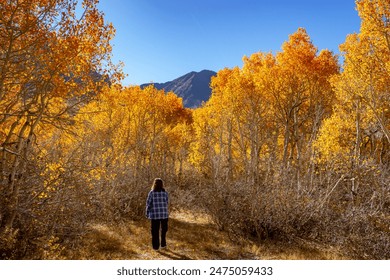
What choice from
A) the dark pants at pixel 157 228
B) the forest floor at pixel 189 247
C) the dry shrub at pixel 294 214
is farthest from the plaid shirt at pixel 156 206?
the dry shrub at pixel 294 214

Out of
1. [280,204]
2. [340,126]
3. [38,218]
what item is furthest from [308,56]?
[38,218]

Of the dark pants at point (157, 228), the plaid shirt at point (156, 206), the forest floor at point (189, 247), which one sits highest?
the plaid shirt at point (156, 206)

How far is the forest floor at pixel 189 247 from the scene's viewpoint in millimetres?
8930

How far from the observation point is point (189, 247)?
9.84 metres

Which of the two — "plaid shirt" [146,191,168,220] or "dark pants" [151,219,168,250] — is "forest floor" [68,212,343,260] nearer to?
"dark pants" [151,219,168,250]

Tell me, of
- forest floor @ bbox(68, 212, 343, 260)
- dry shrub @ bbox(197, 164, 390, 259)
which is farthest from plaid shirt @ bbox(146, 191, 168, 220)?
dry shrub @ bbox(197, 164, 390, 259)

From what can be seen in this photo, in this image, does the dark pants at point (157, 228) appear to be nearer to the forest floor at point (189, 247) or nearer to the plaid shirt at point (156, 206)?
the plaid shirt at point (156, 206)

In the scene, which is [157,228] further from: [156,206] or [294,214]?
[294,214]

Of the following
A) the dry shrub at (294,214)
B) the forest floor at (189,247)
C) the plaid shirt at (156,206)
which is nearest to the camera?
the plaid shirt at (156,206)

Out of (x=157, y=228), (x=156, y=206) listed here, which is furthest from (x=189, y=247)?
(x=156, y=206)

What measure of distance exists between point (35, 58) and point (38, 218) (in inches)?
166

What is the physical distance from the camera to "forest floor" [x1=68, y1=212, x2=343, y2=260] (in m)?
8.93

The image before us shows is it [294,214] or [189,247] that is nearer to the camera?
[189,247]
